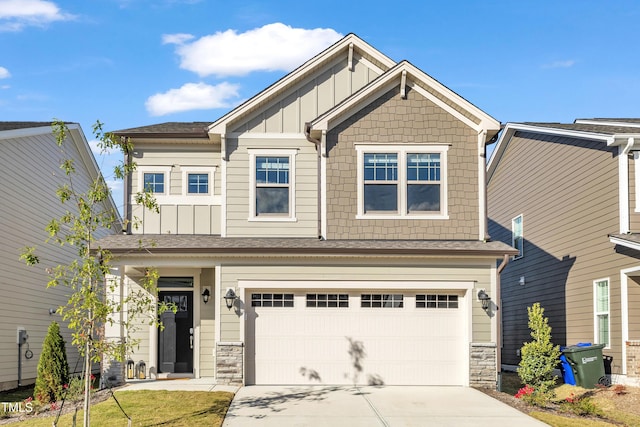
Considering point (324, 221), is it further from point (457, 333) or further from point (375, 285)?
point (457, 333)

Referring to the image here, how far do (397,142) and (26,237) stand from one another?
964cm

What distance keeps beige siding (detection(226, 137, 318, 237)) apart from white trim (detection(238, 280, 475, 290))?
1.18m

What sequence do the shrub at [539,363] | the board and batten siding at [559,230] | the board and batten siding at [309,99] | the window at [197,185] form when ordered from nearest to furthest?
the shrub at [539,363], the board and batten siding at [309,99], the board and batten siding at [559,230], the window at [197,185]

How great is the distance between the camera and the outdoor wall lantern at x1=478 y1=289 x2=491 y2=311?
53.8 feet

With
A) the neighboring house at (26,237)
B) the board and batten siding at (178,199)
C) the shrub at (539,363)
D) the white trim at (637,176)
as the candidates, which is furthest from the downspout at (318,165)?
the white trim at (637,176)

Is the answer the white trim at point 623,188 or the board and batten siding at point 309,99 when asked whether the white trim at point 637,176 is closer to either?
the white trim at point 623,188

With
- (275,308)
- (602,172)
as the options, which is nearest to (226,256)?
(275,308)

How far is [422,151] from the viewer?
56.5 ft

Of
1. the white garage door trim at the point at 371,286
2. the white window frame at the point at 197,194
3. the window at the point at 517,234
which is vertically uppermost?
the white window frame at the point at 197,194

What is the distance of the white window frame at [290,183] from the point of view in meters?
17.2

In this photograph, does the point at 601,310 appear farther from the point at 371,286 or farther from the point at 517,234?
the point at 517,234

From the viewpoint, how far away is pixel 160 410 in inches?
514

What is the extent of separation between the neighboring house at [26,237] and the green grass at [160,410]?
16.7 ft

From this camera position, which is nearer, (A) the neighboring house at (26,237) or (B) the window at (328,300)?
(B) the window at (328,300)
